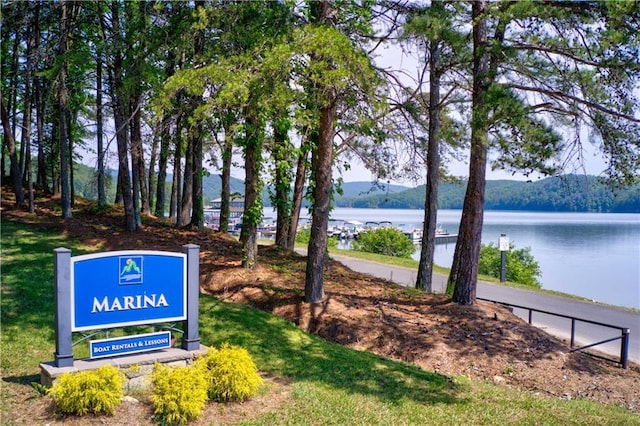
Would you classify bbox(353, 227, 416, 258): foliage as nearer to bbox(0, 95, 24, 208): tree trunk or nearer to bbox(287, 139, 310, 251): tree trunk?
bbox(287, 139, 310, 251): tree trunk

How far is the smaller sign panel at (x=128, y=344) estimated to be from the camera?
19.4 ft

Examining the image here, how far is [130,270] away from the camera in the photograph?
6105mm

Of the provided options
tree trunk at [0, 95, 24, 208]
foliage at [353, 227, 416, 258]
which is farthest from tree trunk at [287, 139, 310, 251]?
foliage at [353, 227, 416, 258]

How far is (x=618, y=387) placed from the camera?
8.29 m

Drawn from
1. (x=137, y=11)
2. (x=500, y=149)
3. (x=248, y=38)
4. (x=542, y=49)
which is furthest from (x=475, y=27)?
(x=137, y=11)

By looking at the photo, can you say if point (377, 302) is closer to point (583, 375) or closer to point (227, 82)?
point (583, 375)

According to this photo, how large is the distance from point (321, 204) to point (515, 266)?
2596cm

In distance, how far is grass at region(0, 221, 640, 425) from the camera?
587 centimetres

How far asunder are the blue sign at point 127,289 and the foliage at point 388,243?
33.8 meters

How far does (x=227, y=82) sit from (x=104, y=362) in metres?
4.73

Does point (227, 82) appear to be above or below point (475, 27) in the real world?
below

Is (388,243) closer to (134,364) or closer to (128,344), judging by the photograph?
(128,344)

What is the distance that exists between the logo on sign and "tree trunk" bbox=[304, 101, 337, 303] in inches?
171

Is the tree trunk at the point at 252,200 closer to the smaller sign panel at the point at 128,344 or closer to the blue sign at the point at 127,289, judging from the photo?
the blue sign at the point at 127,289
